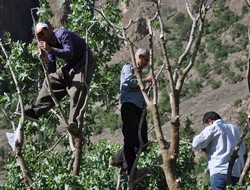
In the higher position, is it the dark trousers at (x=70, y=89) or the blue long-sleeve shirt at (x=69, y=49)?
the blue long-sleeve shirt at (x=69, y=49)

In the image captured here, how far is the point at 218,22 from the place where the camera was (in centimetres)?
3994

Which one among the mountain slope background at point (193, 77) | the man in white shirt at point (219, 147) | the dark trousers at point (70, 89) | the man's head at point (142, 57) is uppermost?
the mountain slope background at point (193, 77)

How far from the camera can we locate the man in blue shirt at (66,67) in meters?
5.43

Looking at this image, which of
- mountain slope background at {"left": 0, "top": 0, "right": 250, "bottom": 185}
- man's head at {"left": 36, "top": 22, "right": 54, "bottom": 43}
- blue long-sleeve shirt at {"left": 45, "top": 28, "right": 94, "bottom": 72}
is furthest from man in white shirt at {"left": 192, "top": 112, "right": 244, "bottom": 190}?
mountain slope background at {"left": 0, "top": 0, "right": 250, "bottom": 185}

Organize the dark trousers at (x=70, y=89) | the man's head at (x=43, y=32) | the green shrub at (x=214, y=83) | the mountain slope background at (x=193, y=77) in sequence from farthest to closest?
1. the green shrub at (x=214, y=83)
2. the mountain slope background at (x=193, y=77)
3. the dark trousers at (x=70, y=89)
4. the man's head at (x=43, y=32)

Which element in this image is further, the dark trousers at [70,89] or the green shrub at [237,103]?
the green shrub at [237,103]

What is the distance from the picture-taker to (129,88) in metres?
6.02

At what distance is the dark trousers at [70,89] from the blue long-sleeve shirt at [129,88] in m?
0.31

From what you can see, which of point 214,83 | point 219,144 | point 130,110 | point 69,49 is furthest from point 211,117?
point 214,83

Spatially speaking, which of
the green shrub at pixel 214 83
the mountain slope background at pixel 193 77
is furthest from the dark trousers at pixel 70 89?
the green shrub at pixel 214 83

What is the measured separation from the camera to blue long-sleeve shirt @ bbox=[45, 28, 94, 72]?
5441 mm

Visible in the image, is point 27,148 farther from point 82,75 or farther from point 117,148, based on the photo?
point 82,75

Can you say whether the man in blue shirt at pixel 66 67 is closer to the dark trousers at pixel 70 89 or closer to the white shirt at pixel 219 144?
the dark trousers at pixel 70 89

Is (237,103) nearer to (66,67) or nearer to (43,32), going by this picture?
(66,67)
